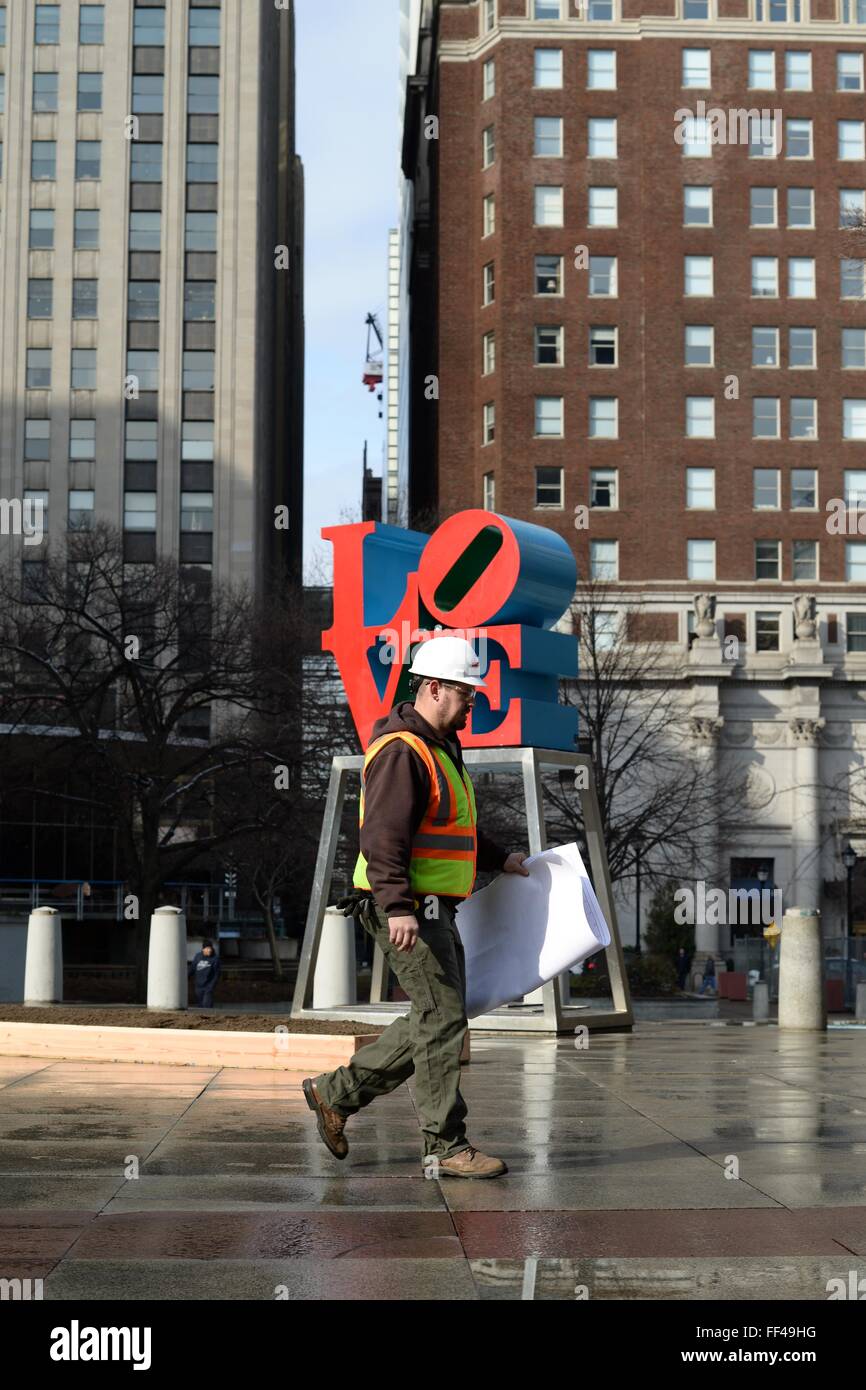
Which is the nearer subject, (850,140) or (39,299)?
(850,140)

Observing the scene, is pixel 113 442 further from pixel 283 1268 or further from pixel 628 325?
pixel 283 1268

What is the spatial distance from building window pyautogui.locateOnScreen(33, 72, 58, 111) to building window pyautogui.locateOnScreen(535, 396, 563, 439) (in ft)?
109

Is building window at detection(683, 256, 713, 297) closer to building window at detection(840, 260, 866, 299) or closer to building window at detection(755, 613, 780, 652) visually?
building window at detection(840, 260, 866, 299)

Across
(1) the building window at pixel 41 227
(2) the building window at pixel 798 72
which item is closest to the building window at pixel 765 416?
(2) the building window at pixel 798 72

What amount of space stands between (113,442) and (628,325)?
27.6 m

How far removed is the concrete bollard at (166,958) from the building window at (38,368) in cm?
6739

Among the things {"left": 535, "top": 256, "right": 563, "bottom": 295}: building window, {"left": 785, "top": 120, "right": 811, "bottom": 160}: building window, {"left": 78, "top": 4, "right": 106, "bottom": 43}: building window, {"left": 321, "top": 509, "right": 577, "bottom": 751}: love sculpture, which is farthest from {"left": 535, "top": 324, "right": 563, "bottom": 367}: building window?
{"left": 321, "top": 509, "right": 577, "bottom": 751}: love sculpture

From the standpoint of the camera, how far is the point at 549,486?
7444 cm

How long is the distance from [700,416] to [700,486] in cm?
307

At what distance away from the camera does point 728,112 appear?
75.4 m

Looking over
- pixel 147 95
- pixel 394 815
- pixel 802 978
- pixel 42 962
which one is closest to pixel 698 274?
pixel 147 95

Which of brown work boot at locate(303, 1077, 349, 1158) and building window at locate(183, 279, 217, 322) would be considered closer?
brown work boot at locate(303, 1077, 349, 1158)

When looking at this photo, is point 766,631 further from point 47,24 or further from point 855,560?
point 47,24

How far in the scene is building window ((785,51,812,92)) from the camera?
7712 centimetres
